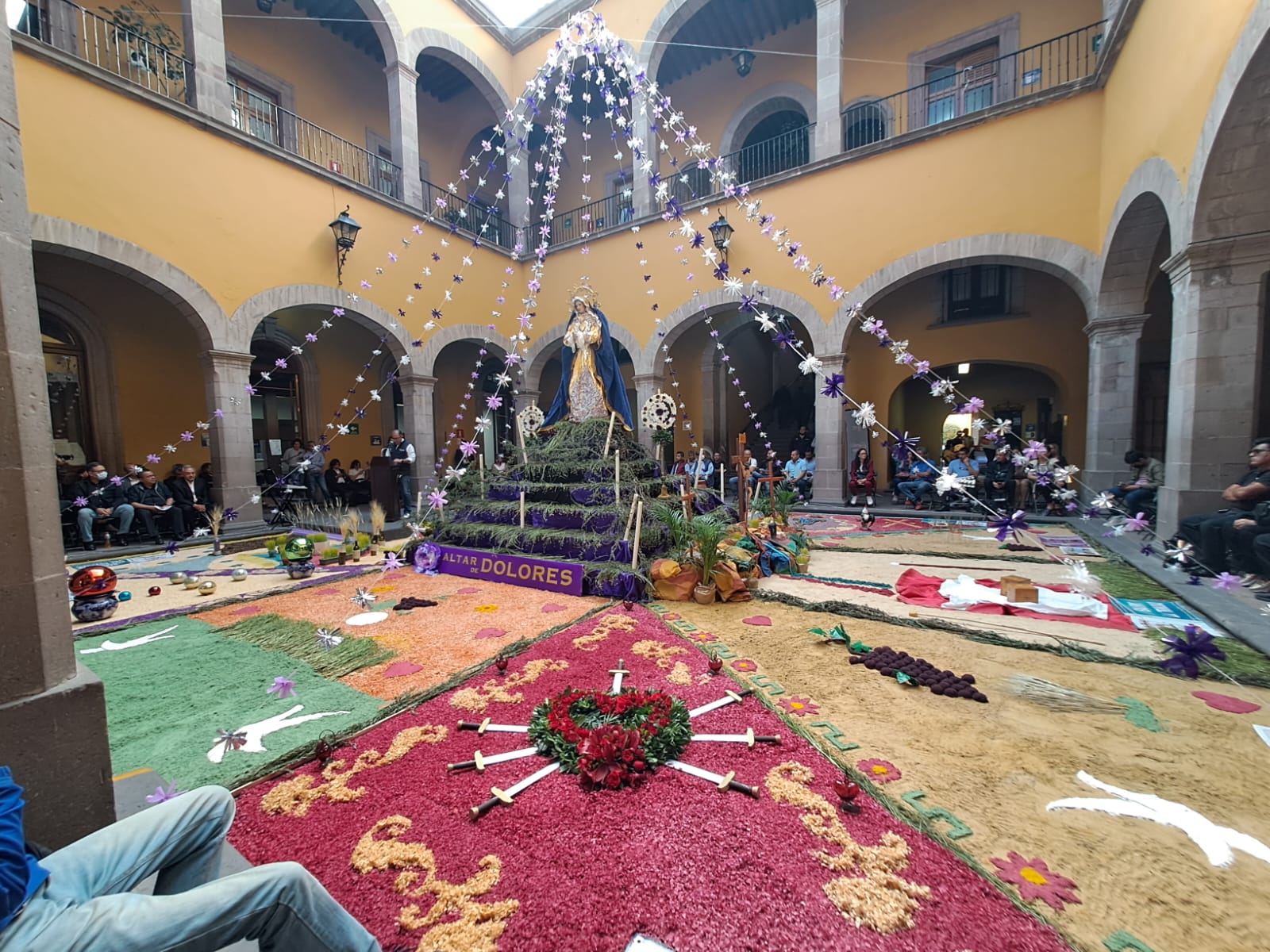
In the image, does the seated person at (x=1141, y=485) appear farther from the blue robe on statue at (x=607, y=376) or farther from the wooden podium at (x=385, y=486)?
the wooden podium at (x=385, y=486)

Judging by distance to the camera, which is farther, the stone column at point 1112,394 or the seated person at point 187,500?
the seated person at point 187,500

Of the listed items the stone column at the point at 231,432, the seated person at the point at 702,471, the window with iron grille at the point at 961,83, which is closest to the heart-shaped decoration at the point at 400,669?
the stone column at the point at 231,432

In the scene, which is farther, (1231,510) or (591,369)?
(591,369)

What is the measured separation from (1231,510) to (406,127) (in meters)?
13.2

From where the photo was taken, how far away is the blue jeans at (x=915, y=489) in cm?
941

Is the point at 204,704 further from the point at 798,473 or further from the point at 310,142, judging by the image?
the point at 310,142

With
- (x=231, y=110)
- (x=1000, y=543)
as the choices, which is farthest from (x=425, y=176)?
(x=1000, y=543)

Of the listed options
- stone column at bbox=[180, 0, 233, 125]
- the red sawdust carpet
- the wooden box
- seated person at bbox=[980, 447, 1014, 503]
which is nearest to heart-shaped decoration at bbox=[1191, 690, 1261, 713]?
the wooden box

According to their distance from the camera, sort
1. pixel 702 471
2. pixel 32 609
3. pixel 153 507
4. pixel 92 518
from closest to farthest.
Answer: pixel 32 609 → pixel 92 518 → pixel 153 507 → pixel 702 471

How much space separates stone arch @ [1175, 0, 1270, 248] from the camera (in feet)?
12.8

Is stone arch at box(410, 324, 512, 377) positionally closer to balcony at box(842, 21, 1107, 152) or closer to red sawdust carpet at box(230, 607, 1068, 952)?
balcony at box(842, 21, 1107, 152)

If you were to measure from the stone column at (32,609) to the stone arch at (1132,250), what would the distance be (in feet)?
28.8

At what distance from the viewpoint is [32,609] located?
1.47 meters

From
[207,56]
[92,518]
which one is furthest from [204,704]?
[207,56]
